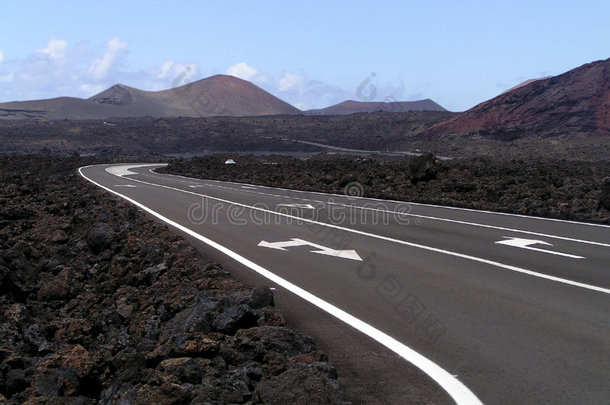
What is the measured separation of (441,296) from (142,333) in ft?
12.0

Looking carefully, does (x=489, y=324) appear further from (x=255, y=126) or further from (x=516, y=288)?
(x=255, y=126)

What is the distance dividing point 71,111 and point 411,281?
502 feet

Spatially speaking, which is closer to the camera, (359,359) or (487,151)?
(359,359)

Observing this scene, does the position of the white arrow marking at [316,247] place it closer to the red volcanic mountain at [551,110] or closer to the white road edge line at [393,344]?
the white road edge line at [393,344]

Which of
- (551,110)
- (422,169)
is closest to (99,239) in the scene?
(422,169)

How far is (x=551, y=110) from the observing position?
62219 millimetres

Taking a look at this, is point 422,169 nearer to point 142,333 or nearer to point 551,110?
point 142,333

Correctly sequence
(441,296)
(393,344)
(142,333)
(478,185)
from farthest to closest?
(478,185), (441,296), (142,333), (393,344)

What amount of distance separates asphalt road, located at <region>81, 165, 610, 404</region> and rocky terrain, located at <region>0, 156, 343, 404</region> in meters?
0.54

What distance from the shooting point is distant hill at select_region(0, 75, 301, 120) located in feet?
471

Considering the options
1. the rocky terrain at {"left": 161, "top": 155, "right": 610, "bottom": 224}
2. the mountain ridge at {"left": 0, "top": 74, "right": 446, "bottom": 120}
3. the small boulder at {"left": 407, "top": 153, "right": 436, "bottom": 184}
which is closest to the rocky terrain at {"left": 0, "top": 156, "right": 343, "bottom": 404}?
the rocky terrain at {"left": 161, "top": 155, "right": 610, "bottom": 224}

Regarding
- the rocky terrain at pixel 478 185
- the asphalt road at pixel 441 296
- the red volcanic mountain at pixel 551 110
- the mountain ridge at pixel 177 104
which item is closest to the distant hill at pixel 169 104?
the mountain ridge at pixel 177 104

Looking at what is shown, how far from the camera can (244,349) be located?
5.37m

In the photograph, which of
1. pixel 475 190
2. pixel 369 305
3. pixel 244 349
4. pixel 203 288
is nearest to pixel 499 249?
pixel 369 305
